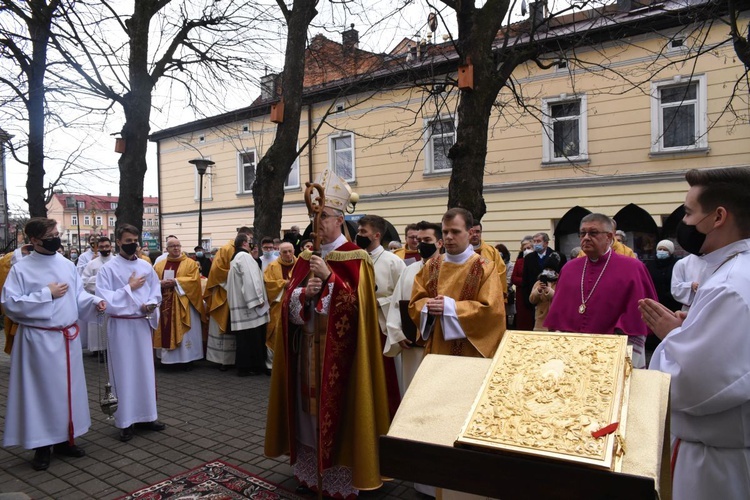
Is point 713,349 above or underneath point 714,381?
above

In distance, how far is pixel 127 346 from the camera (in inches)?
215

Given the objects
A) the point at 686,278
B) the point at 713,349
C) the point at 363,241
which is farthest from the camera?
the point at 686,278

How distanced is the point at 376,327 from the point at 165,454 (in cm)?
249

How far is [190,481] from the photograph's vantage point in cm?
423

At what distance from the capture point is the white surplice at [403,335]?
4.18 metres

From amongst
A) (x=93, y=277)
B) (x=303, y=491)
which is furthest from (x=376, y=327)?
(x=93, y=277)

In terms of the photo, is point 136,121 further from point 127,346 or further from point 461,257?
point 461,257

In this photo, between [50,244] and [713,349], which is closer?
[713,349]

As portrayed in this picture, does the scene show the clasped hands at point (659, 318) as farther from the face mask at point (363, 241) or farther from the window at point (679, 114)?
the window at point (679, 114)

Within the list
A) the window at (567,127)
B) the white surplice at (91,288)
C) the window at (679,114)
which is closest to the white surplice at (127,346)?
the white surplice at (91,288)

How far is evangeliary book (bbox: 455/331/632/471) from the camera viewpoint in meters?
1.62

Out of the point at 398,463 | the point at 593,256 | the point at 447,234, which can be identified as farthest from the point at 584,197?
the point at 398,463

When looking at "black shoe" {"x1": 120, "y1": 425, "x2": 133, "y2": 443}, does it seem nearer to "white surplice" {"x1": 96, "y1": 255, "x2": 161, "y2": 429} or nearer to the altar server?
"white surplice" {"x1": 96, "y1": 255, "x2": 161, "y2": 429}

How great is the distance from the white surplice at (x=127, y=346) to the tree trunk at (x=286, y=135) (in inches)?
150
